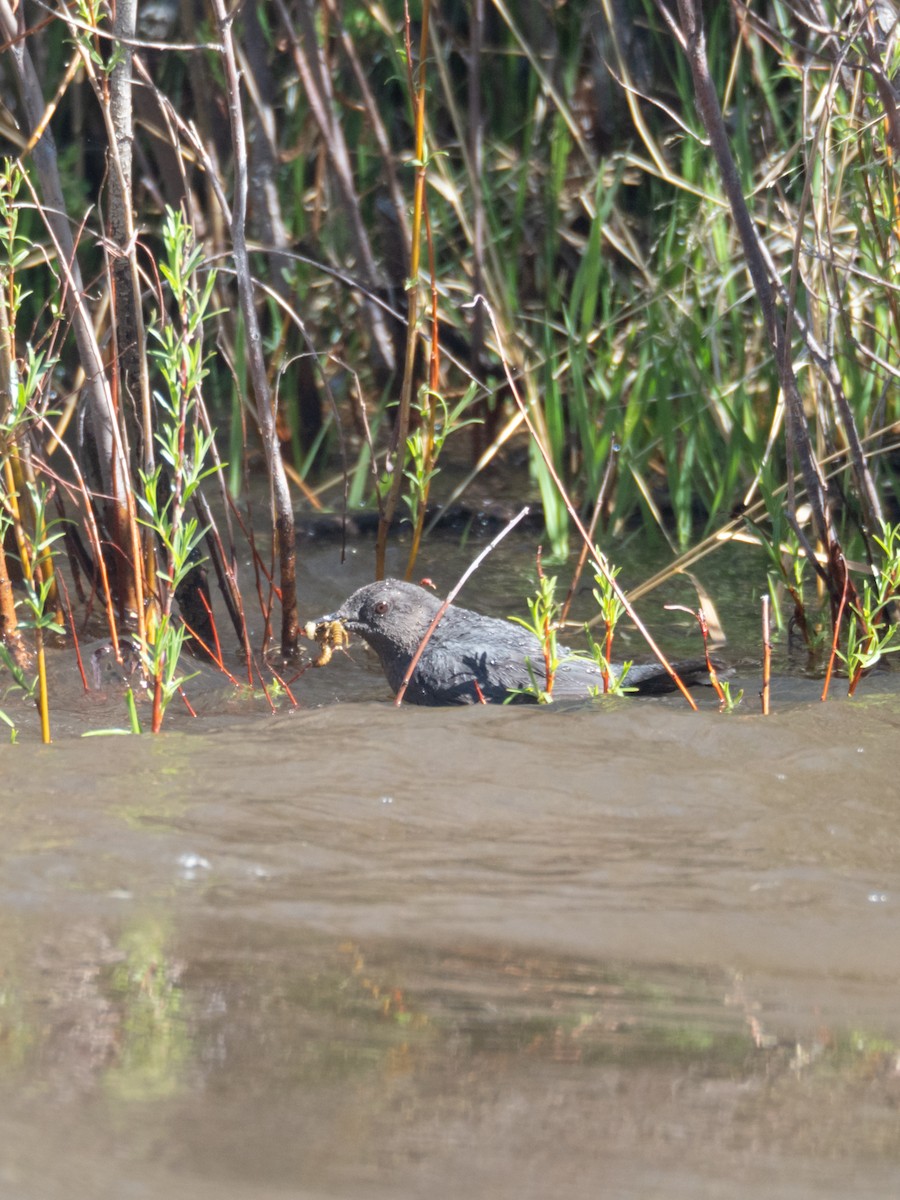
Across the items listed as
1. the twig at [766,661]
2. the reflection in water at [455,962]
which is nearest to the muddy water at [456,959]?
the reflection in water at [455,962]

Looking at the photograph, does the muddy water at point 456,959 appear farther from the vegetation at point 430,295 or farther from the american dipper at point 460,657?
the vegetation at point 430,295

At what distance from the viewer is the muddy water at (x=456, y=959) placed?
5.15ft

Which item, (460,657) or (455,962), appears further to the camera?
(460,657)

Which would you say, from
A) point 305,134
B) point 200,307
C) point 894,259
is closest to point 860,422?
point 894,259

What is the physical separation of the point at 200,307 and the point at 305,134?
3545mm

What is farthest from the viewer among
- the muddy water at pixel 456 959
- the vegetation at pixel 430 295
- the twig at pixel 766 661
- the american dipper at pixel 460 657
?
the american dipper at pixel 460 657

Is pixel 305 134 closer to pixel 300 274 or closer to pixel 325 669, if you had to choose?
pixel 300 274

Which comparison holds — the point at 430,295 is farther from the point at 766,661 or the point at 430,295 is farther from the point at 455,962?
the point at 455,962

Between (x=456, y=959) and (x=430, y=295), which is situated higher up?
(x=430, y=295)

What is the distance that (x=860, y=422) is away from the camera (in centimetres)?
476

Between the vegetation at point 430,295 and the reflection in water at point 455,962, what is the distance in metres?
0.64

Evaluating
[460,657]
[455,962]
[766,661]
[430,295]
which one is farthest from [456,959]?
[430,295]

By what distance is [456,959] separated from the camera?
209 centimetres

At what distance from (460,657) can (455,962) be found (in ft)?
6.28
